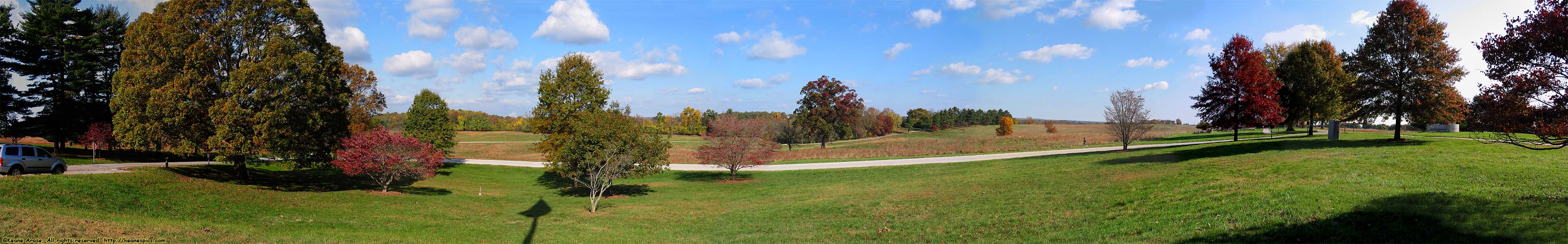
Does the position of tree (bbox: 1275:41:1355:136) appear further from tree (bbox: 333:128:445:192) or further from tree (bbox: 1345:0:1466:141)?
tree (bbox: 333:128:445:192)

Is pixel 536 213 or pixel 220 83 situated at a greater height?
pixel 220 83

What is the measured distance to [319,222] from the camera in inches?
498

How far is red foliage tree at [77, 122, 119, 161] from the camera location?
2509cm

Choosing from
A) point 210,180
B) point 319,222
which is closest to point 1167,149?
point 319,222

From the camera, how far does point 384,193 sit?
1970 cm

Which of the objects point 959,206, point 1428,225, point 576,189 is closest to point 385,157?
point 576,189

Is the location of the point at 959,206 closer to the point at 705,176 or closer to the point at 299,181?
the point at 705,176

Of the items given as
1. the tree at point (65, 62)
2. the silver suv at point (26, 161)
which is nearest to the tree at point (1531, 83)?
the silver suv at point (26, 161)

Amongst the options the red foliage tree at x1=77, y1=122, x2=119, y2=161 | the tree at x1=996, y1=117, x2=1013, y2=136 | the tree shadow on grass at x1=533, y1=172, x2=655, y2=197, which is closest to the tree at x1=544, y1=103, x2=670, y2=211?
the tree shadow on grass at x1=533, y1=172, x2=655, y2=197

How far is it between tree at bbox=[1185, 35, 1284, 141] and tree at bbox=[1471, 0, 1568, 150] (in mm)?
20798

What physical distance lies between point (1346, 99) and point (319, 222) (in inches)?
1419

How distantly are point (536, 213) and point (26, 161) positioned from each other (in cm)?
1600

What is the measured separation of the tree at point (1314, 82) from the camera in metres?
32.0

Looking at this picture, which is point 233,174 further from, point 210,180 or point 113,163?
point 113,163
